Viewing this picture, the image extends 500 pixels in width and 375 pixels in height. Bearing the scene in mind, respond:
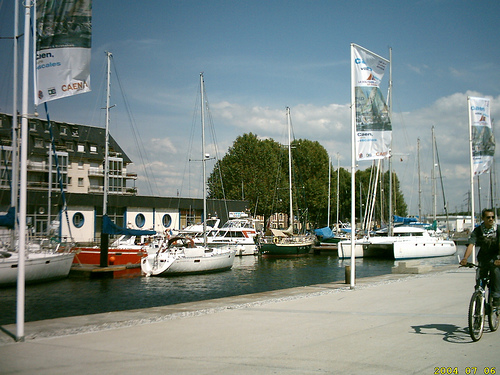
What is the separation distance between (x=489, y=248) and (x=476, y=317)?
1232mm

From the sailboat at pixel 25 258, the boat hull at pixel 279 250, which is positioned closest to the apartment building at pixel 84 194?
the sailboat at pixel 25 258

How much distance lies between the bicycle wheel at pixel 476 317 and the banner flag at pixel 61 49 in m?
7.98

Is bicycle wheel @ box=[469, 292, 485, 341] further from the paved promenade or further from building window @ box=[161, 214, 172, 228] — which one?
building window @ box=[161, 214, 172, 228]

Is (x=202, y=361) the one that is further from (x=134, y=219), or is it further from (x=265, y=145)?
(x=265, y=145)

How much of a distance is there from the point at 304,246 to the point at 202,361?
4496cm

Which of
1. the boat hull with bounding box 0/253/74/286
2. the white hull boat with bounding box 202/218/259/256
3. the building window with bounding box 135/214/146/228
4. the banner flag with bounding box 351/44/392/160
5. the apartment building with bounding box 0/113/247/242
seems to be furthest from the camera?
the building window with bounding box 135/214/146/228

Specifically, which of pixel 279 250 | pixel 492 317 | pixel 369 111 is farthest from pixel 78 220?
pixel 492 317

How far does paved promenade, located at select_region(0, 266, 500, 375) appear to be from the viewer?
22.7 feet

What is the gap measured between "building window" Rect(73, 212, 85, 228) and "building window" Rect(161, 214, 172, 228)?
9989mm

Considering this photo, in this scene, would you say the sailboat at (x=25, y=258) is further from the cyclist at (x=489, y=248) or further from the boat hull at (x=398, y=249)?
the boat hull at (x=398, y=249)

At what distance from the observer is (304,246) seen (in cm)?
5169

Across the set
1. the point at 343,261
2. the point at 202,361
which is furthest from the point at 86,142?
the point at 202,361
